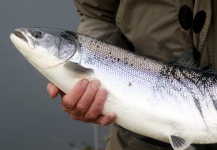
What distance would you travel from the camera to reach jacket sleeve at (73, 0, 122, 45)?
8.28 ft

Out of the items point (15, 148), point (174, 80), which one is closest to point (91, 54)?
point (174, 80)

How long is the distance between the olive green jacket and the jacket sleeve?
0.04m

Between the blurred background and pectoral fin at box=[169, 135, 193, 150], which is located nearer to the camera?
pectoral fin at box=[169, 135, 193, 150]

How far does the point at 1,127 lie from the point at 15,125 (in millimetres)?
100

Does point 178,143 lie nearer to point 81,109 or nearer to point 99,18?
point 81,109

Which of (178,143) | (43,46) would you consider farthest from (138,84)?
(43,46)

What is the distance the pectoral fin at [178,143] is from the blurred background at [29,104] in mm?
1922

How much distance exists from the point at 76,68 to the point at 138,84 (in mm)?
245

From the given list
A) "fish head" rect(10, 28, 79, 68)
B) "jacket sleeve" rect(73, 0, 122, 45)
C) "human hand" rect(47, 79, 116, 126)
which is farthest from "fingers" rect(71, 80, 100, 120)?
"jacket sleeve" rect(73, 0, 122, 45)

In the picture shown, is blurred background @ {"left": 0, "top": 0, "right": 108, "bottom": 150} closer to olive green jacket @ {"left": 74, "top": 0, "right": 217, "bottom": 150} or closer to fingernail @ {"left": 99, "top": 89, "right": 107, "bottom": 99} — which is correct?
olive green jacket @ {"left": 74, "top": 0, "right": 217, "bottom": 150}

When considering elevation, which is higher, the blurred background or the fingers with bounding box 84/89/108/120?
the fingers with bounding box 84/89/108/120

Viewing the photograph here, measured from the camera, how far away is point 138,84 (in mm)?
2221

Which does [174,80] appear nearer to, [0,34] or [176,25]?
[176,25]

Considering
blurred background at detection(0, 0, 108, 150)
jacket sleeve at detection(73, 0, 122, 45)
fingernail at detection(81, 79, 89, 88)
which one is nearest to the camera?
fingernail at detection(81, 79, 89, 88)
